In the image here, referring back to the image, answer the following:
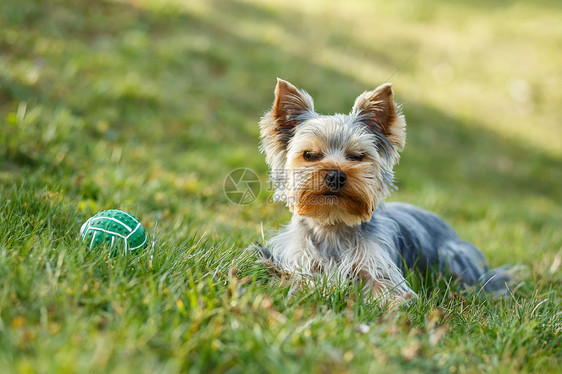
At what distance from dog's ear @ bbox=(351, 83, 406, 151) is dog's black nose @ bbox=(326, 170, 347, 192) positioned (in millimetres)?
727

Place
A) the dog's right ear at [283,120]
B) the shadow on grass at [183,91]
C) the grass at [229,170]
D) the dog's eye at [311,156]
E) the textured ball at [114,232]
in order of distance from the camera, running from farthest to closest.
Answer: the shadow on grass at [183,91], the dog's right ear at [283,120], the dog's eye at [311,156], the textured ball at [114,232], the grass at [229,170]

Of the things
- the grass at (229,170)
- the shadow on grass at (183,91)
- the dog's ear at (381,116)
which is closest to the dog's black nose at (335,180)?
the dog's ear at (381,116)

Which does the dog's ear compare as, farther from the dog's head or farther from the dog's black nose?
the dog's black nose

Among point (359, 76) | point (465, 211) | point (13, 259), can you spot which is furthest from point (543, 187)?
point (13, 259)

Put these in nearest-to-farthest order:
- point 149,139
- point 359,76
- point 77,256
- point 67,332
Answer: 1. point 67,332
2. point 77,256
3. point 149,139
4. point 359,76

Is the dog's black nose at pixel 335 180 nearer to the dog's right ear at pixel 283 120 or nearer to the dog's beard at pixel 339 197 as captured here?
the dog's beard at pixel 339 197

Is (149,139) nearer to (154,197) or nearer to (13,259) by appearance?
(154,197)

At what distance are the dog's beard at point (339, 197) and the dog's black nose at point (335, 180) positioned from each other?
0.03m

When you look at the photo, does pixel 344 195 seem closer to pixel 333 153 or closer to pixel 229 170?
pixel 333 153

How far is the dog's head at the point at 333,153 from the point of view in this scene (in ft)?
13.0

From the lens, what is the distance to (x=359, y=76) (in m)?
13.0

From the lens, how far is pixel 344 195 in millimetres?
3938

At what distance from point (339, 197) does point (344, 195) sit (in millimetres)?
48

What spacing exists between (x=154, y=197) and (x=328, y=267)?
9.24ft
